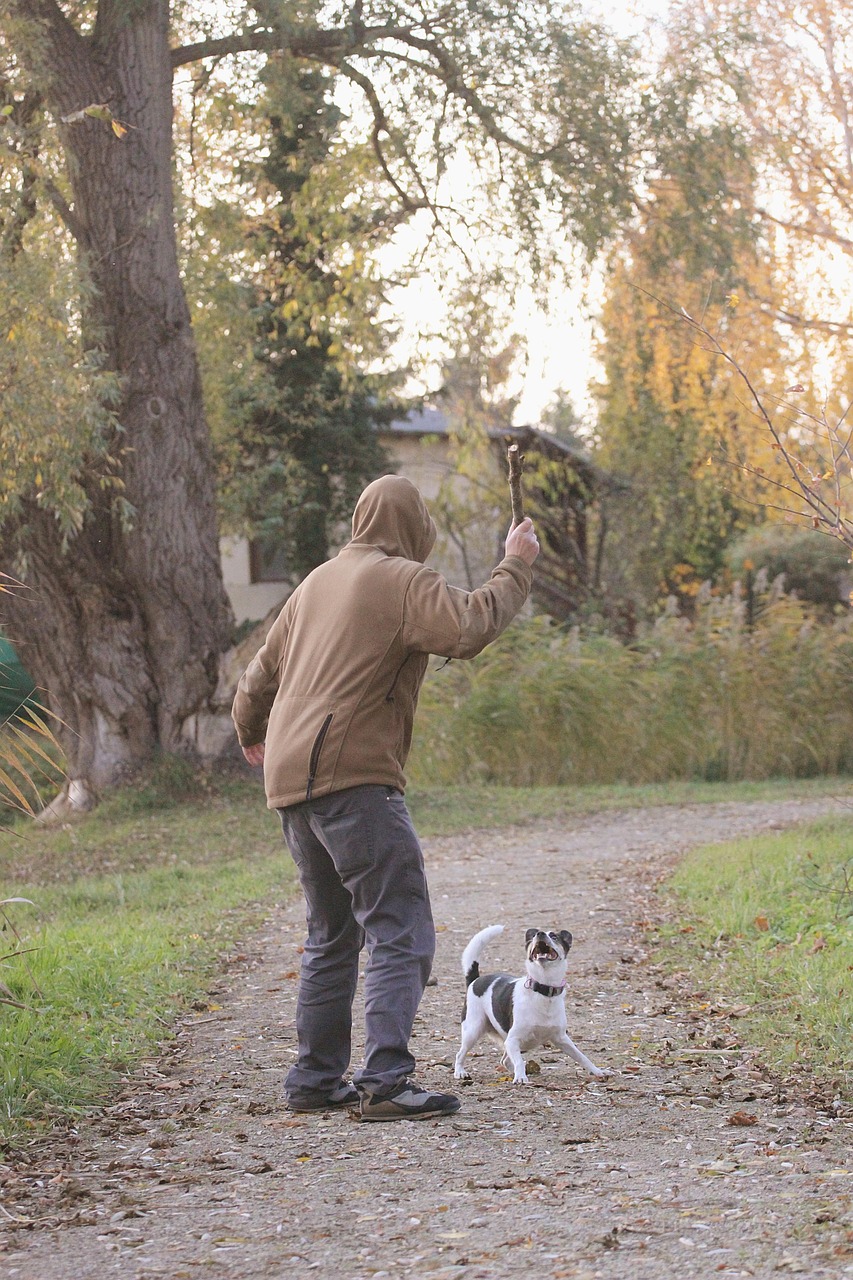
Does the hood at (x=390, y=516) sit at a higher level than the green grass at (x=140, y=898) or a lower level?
higher

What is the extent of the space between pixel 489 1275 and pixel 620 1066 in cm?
210

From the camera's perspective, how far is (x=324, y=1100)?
16.2 feet

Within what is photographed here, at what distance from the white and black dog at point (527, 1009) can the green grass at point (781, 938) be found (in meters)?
0.85

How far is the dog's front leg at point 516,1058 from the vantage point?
16.8ft

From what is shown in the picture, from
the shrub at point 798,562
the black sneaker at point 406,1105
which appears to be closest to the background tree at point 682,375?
the shrub at point 798,562

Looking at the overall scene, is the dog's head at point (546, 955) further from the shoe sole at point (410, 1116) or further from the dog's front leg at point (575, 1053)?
the shoe sole at point (410, 1116)

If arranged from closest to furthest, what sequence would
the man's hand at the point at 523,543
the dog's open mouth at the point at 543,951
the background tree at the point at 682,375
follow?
the man's hand at the point at 523,543 → the dog's open mouth at the point at 543,951 → the background tree at the point at 682,375

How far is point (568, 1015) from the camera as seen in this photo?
618 centimetres

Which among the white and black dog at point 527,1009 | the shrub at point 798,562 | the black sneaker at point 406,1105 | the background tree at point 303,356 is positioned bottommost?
the black sneaker at point 406,1105

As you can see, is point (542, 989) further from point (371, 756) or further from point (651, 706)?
point (651, 706)

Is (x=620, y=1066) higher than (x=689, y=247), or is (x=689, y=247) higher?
(x=689, y=247)

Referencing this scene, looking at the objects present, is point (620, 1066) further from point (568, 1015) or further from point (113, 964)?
point (113, 964)

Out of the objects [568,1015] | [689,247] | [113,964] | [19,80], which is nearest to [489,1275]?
[568,1015]

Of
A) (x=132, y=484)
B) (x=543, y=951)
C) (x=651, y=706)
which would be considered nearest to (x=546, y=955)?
(x=543, y=951)
